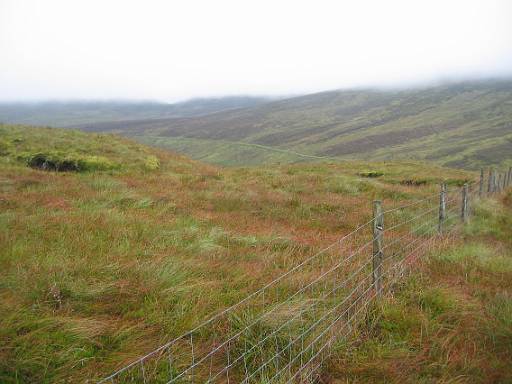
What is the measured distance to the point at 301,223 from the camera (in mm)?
10359

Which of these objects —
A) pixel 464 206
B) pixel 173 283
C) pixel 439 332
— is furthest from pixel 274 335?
pixel 464 206

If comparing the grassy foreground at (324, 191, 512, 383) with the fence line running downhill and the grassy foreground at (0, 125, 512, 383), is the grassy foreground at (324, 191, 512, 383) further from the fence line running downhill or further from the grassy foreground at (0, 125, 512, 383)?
the fence line running downhill

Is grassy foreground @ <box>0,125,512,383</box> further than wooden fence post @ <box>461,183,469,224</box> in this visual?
No

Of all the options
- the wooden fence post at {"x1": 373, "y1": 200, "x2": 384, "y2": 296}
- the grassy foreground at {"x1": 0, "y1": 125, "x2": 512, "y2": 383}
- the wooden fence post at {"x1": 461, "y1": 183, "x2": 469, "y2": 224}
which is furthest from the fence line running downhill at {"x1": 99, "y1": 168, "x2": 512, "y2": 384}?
the wooden fence post at {"x1": 461, "y1": 183, "x2": 469, "y2": 224}

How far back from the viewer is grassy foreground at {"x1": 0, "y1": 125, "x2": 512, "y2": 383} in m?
3.88

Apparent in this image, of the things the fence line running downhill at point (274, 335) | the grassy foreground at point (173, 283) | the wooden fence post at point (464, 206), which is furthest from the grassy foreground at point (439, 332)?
the wooden fence post at point (464, 206)

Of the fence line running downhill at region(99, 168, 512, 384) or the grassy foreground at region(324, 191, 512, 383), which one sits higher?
the fence line running downhill at region(99, 168, 512, 384)

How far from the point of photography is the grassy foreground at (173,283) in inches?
153

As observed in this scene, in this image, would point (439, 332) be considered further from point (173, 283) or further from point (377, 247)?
point (173, 283)

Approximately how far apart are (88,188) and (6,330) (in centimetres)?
863

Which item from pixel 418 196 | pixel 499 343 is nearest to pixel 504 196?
pixel 418 196

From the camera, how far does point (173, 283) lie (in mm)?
5215

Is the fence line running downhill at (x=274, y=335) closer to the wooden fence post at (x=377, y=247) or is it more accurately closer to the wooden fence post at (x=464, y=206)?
the wooden fence post at (x=377, y=247)

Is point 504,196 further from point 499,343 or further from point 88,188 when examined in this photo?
point 88,188
